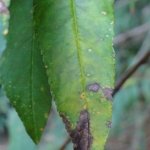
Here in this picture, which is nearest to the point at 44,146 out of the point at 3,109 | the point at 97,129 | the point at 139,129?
the point at 3,109

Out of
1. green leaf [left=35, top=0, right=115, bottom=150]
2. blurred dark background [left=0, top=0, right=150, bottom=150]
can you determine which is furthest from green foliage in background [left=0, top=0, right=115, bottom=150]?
blurred dark background [left=0, top=0, right=150, bottom=150]

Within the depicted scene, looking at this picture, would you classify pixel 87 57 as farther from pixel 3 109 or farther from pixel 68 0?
pixel 3 109

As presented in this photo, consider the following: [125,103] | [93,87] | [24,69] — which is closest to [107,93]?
[93,87]

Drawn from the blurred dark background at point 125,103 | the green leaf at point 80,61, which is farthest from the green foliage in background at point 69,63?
the blurred dark background at point 125,103

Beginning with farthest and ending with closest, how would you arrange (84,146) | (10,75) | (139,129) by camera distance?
1. (139,129)
2. (10,75)
3. (84,146)

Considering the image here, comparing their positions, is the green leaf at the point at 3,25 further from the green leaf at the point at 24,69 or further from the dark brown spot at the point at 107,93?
the dark brown spot at the point at 107,93

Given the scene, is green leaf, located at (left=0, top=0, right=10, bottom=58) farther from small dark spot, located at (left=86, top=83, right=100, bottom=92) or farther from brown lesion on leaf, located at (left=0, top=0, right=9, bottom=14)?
small dark spot, located at (left=86, top=83, right=100, bottom=92)
